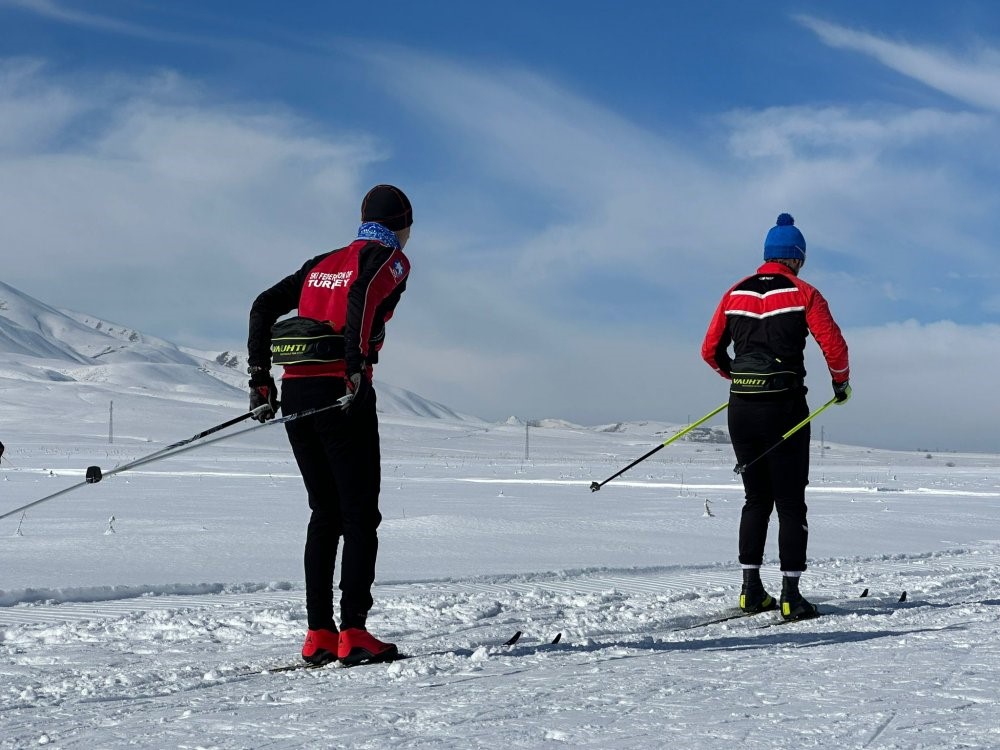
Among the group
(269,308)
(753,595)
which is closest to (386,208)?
(269,308)

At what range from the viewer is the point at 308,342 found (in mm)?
3734

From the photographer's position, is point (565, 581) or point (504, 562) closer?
point (565, 581)

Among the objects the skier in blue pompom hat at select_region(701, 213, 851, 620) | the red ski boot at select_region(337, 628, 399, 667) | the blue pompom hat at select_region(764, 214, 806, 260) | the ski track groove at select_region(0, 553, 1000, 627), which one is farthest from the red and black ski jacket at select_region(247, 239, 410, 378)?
the blue pompom hat at select_region(764, 214, 806, 260)

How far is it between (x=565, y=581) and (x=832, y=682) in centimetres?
307

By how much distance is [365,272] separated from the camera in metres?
3.70

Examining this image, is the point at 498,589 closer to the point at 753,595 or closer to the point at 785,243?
the point at 753,595

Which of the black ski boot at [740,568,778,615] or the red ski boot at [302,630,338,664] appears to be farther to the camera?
the black ski boot at [740,568,778,615]

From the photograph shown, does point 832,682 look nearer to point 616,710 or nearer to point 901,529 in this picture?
point 616,710

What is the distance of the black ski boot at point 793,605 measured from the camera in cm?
484

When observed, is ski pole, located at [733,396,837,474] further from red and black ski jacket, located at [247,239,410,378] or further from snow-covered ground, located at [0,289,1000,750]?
red and black ski jacket, located at [247,239,410,378]

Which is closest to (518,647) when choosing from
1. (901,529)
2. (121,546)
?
(121,546)

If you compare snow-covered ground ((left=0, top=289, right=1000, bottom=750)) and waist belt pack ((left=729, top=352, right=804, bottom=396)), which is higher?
waist belt pack ((left=729, top=352, right=804, bottom=396))

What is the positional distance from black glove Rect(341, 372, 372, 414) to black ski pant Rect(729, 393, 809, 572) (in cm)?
222

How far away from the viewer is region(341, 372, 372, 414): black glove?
3.61 metres
